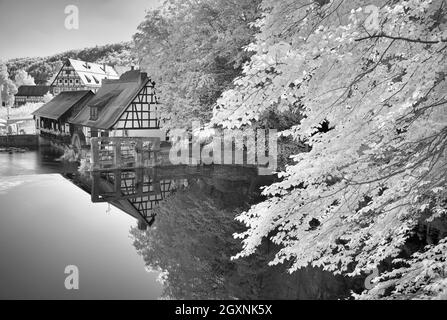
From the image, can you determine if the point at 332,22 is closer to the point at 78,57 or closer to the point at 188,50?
the point at 188,50

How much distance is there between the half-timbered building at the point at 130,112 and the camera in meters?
16.9

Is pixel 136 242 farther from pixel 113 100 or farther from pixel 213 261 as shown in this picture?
pixel 113 100

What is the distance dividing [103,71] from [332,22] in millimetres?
24250

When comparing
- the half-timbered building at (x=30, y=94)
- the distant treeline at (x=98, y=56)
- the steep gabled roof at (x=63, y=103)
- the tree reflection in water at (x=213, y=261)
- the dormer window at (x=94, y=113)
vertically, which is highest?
the distant treeline at (x=98, y=56)

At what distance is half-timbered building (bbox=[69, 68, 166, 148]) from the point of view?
1691cm

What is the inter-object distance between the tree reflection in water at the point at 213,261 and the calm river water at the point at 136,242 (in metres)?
0.02

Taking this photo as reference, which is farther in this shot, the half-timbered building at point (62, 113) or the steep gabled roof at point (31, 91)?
the steep gabled roof at point (31, 91)

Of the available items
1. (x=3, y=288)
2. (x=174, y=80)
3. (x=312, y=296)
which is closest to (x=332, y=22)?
(x=312, y=296)

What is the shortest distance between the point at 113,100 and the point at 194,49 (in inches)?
294

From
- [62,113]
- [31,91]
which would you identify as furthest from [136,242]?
[31,91]

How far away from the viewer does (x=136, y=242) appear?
7746 millimetres

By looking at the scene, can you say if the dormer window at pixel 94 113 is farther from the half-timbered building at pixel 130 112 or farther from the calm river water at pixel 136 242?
the calm river water at pixel 136 242

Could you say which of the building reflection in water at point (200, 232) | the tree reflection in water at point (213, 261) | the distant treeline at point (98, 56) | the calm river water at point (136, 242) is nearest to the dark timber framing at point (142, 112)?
the building reflection in water at point (200, 232)

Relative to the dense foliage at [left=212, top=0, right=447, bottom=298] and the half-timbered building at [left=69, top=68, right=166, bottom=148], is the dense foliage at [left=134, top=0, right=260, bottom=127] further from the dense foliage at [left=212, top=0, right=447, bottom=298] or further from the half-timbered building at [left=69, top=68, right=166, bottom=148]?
the dense foliage at [left=212, top=0, right=447, bottom=298]
